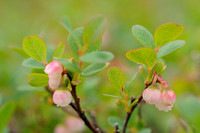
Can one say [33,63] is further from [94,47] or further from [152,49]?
[152,49]

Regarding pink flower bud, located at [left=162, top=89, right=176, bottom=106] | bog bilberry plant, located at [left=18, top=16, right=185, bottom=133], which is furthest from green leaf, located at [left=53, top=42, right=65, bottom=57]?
pink flower bud, located at [left=162, top=89, right=176, bottom=106]

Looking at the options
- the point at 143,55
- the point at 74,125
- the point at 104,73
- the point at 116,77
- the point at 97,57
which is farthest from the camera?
the point at 104,73

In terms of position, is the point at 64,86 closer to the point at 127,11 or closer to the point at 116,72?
the point at 116,72

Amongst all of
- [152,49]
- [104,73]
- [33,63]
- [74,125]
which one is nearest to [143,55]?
[152,49]

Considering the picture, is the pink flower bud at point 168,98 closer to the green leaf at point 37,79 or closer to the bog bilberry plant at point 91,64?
the bog bilberry plant at point 91,64

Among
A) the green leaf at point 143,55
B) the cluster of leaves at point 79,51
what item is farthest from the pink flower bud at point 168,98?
the cluster of leaves at point 79,51
